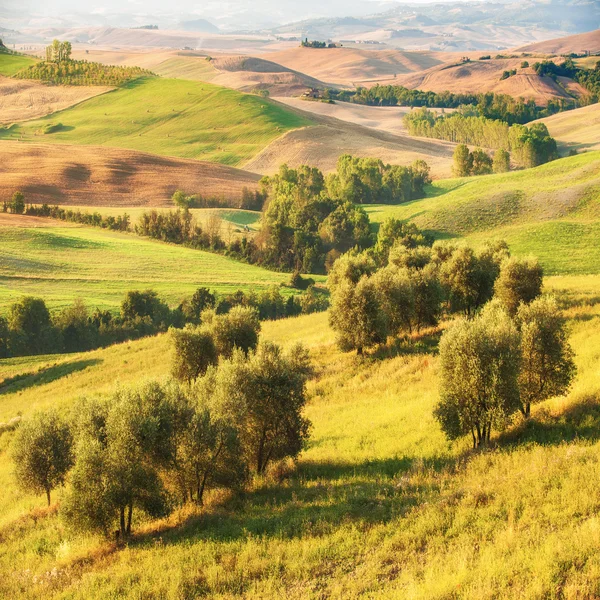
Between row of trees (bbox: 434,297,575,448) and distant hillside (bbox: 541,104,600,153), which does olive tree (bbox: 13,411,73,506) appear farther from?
distant hillside (bbox: 541,104,600,153)

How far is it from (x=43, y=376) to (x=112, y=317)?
15.4m

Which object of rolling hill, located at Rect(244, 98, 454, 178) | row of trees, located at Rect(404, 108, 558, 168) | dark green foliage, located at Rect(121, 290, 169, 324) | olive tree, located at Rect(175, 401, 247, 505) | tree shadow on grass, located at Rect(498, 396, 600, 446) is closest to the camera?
tree shadow on grass, located at Rect(498, 396, 600, 446)

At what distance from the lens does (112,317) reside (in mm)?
67562

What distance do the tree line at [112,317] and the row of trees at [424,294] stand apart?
903 inches

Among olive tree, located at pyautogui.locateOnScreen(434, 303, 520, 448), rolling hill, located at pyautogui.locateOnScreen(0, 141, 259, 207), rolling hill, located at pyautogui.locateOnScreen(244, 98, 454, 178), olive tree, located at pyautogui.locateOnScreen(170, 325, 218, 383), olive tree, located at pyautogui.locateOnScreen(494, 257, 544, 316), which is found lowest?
olive tree, located at pyautogui.locateOnScreen(170, 325, 218, 383)

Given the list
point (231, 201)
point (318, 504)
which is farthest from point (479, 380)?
point (231, 201)

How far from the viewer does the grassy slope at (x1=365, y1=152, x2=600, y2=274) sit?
7225 cm

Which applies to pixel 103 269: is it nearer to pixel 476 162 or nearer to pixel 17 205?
pixel 17 205

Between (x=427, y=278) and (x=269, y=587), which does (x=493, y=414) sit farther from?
(x=427, y=278)

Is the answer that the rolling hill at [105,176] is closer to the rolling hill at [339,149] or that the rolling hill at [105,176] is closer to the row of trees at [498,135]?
the rolling hill at [339,149]

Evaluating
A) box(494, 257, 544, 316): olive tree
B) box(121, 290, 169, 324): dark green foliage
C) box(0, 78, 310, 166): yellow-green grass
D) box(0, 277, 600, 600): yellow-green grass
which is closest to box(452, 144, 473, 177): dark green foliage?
box(0, 78, 310, 166): yellow-green grass

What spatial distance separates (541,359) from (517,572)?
1166cm

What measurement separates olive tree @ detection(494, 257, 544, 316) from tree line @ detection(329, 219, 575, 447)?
0.20ft

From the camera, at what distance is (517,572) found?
1483 cm
